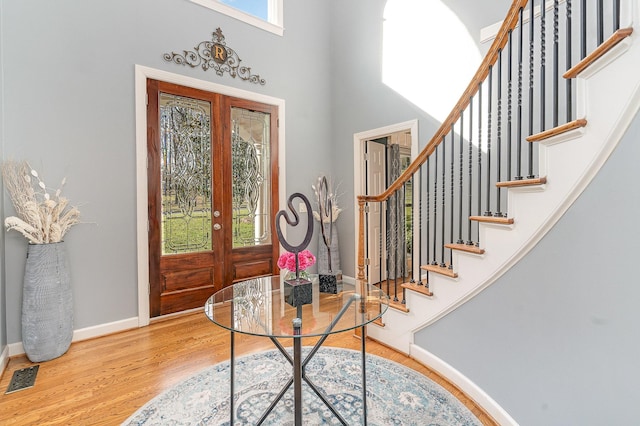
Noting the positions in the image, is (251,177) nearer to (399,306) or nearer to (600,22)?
(399,306)

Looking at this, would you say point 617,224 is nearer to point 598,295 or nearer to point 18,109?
point 598,295

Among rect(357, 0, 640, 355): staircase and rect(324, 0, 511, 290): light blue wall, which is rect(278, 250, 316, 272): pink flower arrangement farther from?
rect(324, 0, 511, 290): light blue wall

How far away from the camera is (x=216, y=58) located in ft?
11.1

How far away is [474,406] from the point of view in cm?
175

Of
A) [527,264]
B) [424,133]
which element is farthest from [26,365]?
[424,133]

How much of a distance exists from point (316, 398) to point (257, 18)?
397cm

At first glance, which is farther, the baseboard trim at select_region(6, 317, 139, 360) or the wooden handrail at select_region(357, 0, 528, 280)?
the baseboard trim at select_region(6, 317, 139, 360)

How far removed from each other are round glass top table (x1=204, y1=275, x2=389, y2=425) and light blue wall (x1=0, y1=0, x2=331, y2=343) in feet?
4.99

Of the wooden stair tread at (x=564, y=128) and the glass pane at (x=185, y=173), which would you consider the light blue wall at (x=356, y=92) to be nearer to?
the glass pane at (x=185, y=173)

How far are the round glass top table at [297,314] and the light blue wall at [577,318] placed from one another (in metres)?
0.66

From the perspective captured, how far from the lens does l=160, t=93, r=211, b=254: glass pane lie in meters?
3.10

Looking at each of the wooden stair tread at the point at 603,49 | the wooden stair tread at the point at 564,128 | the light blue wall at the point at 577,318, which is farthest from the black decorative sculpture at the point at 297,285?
the wooden stair tread at the point at 603,49

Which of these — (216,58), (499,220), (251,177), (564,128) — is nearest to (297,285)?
(499,220)

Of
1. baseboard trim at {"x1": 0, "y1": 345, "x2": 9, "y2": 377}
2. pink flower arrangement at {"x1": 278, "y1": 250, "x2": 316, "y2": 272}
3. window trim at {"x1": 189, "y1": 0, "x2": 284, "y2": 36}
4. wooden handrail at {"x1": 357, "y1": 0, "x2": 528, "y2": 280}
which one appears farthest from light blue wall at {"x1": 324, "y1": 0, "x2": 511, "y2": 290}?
baseboard trim at {"x1": 0, "y1": 345, "x2": 9, "y2": 377}
